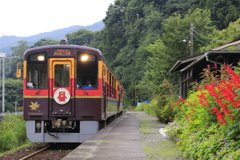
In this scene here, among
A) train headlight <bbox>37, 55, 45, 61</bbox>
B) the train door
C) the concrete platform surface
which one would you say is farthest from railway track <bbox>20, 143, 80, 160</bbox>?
train headlight <bbox>37, 55, 45, 61</bbox>

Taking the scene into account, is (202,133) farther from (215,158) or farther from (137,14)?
(137,14)

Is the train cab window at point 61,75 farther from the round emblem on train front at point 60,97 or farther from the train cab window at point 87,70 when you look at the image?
the train cab window at point 87,70

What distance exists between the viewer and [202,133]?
21.4ft

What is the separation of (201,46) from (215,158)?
23690 millimetres

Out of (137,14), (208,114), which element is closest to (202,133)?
(208,114)

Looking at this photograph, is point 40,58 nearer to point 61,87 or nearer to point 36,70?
point 36,70

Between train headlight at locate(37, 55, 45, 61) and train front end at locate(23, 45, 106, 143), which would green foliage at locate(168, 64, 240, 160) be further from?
train headlight at locate(37, 55, 45, 61)

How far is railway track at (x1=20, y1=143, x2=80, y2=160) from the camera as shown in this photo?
977cm

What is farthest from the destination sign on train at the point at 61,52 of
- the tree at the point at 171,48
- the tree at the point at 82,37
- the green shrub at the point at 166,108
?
the tree at the point at 82,37

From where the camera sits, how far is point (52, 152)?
10820 millimetres

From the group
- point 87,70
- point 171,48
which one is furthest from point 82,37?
point 87,70

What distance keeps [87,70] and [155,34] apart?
132 ft

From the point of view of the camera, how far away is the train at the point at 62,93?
11203 millimetres

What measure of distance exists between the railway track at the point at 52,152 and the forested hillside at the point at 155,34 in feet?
31.8
